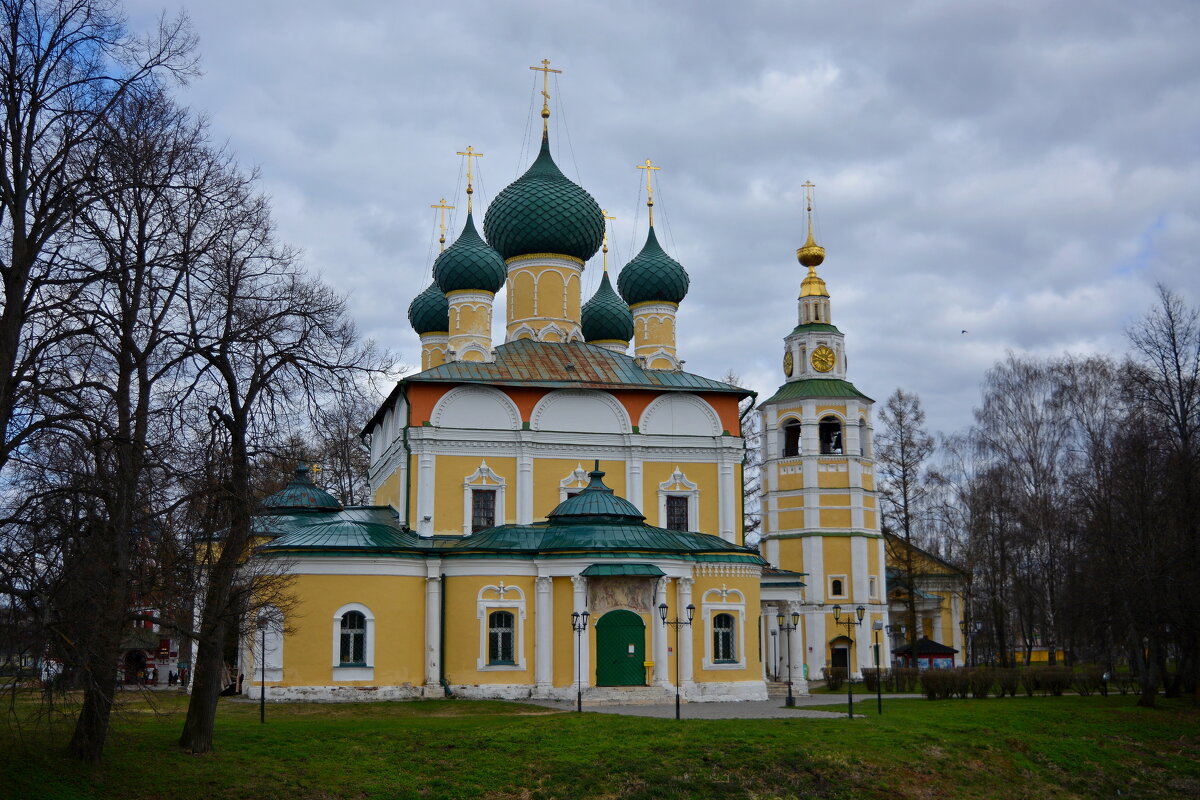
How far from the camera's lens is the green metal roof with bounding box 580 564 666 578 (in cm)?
2639

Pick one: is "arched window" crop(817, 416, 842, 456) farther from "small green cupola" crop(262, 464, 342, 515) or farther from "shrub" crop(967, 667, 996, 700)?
"small green cupola" crop(262, 464, 342, 515)

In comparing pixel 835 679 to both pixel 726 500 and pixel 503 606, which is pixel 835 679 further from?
pixel 503 606

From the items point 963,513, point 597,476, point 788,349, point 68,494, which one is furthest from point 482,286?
point 963,513

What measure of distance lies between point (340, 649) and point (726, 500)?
413 inches

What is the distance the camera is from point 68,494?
43.3 ft

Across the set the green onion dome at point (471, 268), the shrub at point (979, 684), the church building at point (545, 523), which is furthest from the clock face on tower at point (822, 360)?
the shrub at point (979, 684)

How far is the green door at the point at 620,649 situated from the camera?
26469 mm

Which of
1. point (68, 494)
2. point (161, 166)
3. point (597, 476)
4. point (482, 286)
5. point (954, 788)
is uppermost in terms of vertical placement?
point (482, 286)

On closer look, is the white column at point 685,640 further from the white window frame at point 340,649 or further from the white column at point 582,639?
the white window frame at point 340,649

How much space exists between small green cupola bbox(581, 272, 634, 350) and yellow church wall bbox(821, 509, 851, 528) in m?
9.33

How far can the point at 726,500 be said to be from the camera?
31594 mm

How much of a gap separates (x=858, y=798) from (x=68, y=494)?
1167 centimetres

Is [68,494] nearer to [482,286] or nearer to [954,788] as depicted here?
[954,788]

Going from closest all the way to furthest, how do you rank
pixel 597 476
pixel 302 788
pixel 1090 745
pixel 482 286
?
pixel 302 788 < pixel 1090 745 < pixel 597 476 < pixel 482 286
